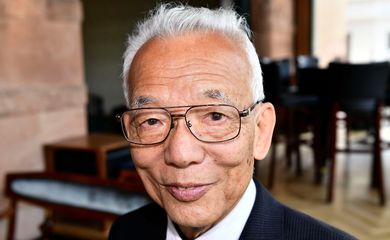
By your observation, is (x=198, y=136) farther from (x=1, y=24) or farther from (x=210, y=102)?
(x=1, y=24)

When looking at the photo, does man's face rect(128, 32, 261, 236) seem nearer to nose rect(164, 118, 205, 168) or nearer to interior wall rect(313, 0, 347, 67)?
nose rect(164, 118, 205, 168)

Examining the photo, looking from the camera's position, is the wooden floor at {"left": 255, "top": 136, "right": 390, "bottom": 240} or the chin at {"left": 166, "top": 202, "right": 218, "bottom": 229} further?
the wooden floor at {"left": 255, "top": 136, "right": 390, "bottom": 240}

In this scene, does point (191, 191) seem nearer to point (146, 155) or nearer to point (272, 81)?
point (146, 155)

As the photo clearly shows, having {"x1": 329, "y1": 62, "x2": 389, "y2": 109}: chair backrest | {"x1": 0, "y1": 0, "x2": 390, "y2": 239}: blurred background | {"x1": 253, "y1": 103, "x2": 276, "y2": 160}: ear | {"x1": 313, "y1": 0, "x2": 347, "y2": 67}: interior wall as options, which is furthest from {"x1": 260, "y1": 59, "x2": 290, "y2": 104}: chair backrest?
{"x1": 313, "y1": 0, "x2": 347, "y2": 67}: interior wall

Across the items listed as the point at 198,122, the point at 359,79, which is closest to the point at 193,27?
the point at 198,122

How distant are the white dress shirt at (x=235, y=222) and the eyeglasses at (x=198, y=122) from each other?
6.3 inches

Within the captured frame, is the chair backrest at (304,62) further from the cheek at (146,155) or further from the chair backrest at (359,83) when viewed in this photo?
the cheek at (146,155)

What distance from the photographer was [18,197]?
2.70 meters

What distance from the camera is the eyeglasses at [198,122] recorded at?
788 mm

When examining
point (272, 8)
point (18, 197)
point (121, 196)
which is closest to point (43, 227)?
point (18, 197)

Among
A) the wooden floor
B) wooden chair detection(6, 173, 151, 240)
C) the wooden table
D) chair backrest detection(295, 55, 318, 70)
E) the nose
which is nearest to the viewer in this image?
the nose

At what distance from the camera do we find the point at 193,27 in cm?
80

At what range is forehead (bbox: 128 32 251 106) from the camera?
2.59 ft

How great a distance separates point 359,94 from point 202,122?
267 cm
